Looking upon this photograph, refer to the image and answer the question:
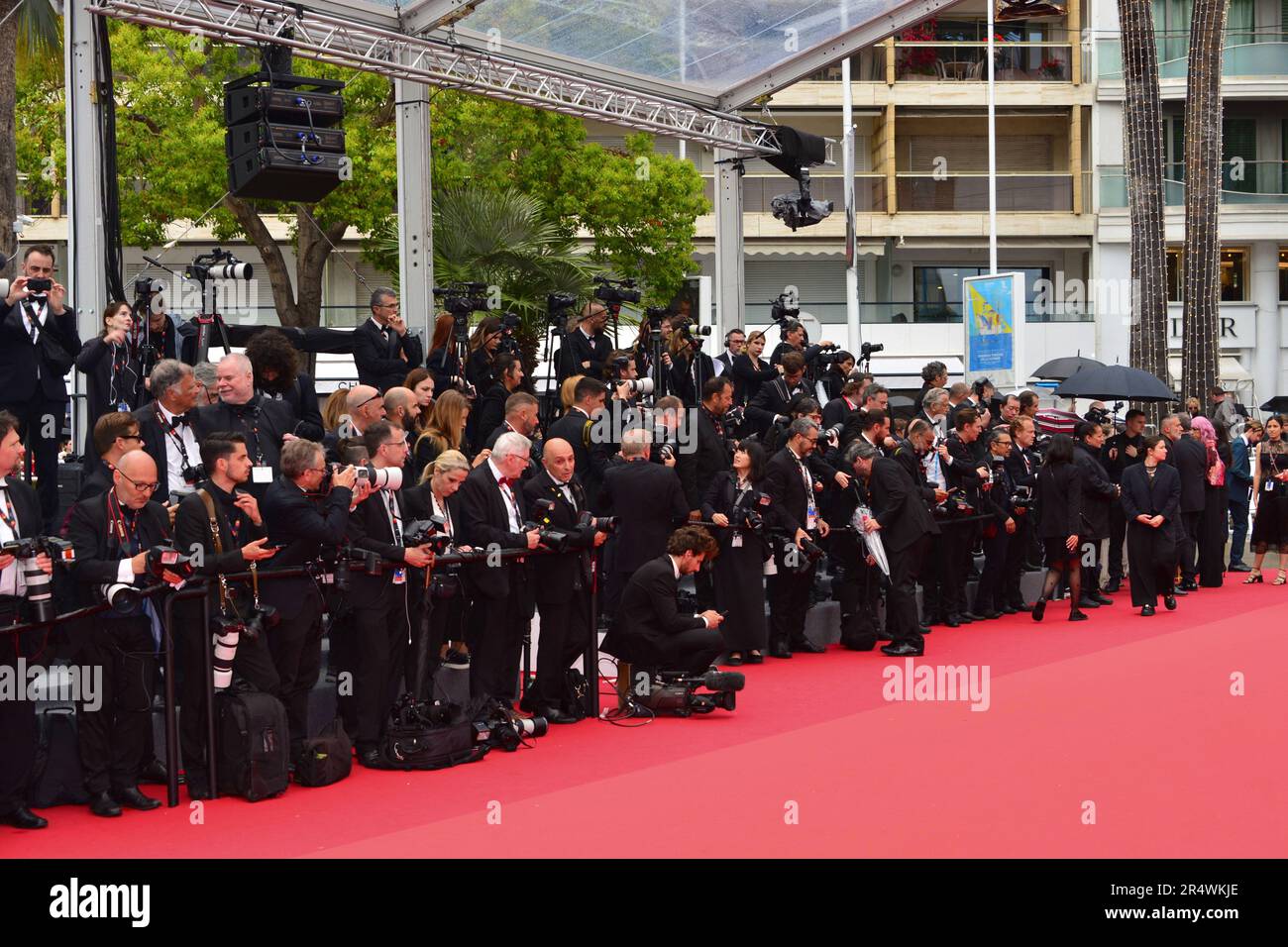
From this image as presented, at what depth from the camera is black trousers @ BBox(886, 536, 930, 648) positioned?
12.6 metres

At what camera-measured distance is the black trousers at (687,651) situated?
1016 centimetres

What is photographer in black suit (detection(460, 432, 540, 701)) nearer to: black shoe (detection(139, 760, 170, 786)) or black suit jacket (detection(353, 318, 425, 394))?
black shoe (detection(139, 760, 170, 786))

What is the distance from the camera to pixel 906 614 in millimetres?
12648

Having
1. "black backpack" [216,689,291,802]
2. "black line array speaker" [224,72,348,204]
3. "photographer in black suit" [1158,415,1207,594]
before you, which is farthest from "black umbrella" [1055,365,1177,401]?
"black backpack" [216,689,291,802]

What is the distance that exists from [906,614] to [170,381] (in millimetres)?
6418

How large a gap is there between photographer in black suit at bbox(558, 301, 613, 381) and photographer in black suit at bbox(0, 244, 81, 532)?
13.4ft

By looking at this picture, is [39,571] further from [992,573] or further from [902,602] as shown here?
[992,573]

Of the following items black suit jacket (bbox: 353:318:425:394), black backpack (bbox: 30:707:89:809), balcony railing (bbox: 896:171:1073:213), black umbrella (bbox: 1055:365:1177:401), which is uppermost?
balcony railing (bbox: 896:171:1073:213)

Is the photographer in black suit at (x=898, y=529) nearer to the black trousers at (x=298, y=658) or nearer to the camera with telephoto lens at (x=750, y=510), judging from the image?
A: the camera with telephoto lens at (x=750, y=510)

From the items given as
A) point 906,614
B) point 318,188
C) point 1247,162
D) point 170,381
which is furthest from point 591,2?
point 1247,162

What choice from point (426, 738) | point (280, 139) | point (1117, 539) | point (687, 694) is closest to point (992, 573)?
point (1117, 539)

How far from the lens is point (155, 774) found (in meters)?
8.14

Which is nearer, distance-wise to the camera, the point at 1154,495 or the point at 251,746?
the point at 251,746

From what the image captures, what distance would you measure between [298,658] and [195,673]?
603mm
